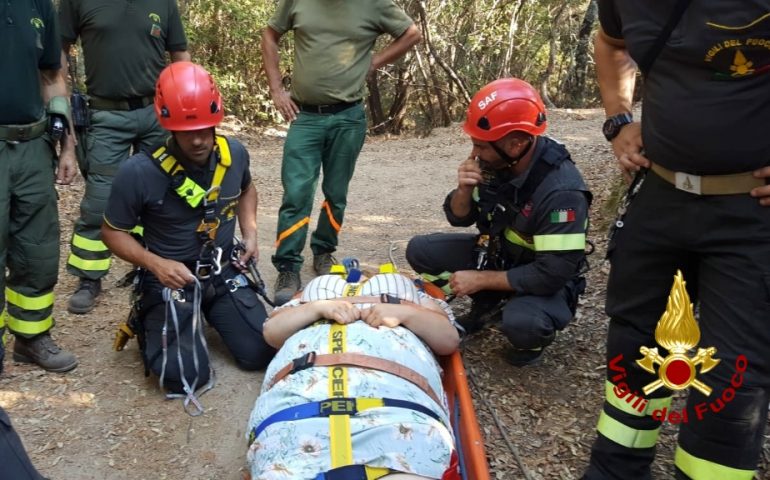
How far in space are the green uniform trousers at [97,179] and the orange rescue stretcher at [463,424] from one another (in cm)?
254

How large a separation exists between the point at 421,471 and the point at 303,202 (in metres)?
2.62

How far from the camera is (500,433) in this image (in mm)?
3006

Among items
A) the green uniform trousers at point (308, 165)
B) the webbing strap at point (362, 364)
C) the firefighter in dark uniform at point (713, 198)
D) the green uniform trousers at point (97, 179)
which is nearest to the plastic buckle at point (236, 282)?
the green uniform trousers at point (308, 165)

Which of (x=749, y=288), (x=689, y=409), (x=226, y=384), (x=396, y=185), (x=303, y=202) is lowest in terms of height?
(x=396, y=185)

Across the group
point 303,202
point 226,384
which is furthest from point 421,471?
point 303,202

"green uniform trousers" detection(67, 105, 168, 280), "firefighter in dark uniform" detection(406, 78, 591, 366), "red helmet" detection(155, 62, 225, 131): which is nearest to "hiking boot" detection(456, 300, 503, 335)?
"firefighter in dark uniform" detection(406, 78, 591, 366)

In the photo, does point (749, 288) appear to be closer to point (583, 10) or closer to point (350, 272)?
point (350, 272)

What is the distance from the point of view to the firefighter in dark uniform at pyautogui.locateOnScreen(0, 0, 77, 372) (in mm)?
3283

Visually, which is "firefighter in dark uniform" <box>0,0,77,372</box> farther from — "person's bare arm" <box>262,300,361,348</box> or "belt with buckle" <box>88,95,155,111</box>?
"person's bare arm" <box>262,300,361,348</box>

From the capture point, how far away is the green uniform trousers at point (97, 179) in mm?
4324

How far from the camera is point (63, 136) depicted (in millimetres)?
3621

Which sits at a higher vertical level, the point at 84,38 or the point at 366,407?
the point at 84,38

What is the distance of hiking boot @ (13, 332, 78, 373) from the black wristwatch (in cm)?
302

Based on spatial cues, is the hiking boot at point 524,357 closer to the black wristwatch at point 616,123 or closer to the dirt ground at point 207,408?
the dirt ground at point 207,408
